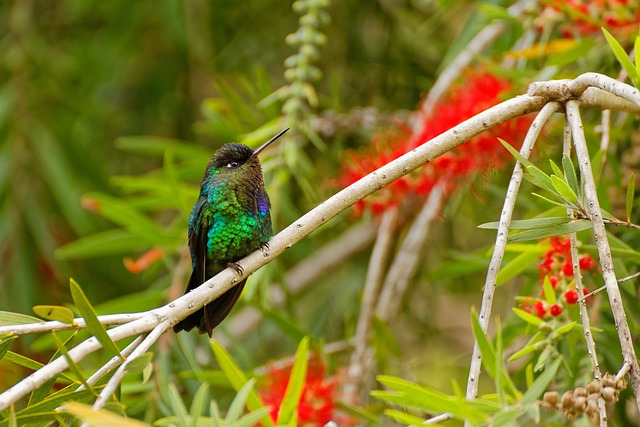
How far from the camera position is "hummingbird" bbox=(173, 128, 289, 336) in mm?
2096

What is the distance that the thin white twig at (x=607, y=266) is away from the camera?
4.12 ft

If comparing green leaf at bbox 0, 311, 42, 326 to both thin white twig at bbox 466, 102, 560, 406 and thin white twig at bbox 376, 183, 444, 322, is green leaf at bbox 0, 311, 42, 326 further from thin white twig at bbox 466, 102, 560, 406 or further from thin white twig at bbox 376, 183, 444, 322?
thin white twig at bbox 376, 183, 444, 322

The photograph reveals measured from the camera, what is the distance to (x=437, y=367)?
358 cm

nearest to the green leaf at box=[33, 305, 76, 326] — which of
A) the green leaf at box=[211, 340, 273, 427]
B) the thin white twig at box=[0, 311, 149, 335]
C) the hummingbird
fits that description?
the thin white twig at box=[0, 311, 149, 335]

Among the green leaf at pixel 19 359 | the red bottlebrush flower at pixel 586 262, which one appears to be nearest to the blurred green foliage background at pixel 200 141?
the red bottlebrush flower at pixel 586 262

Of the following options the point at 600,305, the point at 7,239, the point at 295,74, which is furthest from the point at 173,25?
the point at 600,305

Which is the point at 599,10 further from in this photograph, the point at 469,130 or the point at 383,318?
the point at 383,318

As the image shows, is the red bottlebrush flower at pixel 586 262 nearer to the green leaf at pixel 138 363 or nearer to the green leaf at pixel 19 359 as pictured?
the green leaf at pixel 138 363

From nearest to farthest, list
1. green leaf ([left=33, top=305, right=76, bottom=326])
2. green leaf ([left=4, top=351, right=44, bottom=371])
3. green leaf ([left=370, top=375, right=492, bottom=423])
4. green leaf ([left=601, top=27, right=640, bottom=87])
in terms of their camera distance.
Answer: green leaf ([left=370, top=375, right=492, bottom=423])
green leaf ([left=33, top=305, right=76, bottom=326])
green leaf ([left=4, top=351, right=44, bottom=371])
green leaf ([left=601, top=27, right=640, bottom=87])

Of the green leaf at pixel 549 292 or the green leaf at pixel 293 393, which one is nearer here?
the green leaf at pixel 293 393

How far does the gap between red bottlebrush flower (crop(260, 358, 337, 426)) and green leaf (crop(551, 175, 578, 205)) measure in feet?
3.69

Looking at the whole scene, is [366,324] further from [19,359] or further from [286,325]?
[19,359]

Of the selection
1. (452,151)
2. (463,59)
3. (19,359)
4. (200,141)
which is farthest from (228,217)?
(200,141)

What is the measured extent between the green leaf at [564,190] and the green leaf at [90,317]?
0.74 metres
